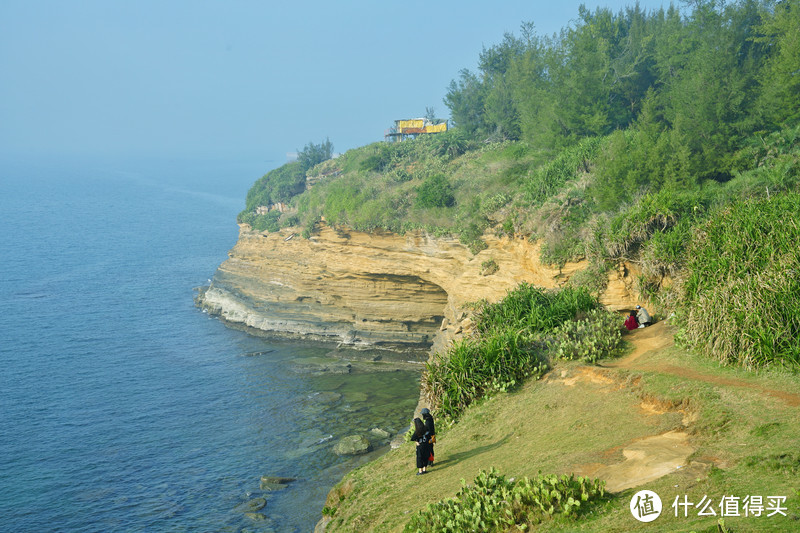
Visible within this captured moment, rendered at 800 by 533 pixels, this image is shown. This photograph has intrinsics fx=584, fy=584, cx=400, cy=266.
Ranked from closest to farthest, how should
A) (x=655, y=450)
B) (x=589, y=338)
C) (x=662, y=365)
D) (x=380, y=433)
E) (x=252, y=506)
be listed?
(x=655, y=450) < (x=662, y=365) < (x=589, y=338) < (x=252, y=506) < (x=380, y=433)

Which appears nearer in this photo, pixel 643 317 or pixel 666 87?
pixel 643 317

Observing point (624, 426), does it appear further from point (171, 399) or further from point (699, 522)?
point (171, 399)

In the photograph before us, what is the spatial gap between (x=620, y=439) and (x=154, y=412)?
26537mm

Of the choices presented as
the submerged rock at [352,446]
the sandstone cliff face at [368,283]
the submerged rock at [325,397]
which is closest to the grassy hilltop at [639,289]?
the sandstone cliff face at [368,283]

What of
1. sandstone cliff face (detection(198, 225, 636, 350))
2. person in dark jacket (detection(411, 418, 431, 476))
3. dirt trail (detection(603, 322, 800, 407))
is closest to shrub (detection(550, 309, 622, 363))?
dirt trail (detection(603, 322, 800, 407))

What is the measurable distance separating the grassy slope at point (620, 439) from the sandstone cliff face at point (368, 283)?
32.3 feet

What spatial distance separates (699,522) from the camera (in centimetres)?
690

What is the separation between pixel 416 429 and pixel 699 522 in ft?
21.6

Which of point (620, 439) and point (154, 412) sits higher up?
point (620, 439)

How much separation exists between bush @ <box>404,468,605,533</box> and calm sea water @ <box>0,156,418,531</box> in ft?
36.7

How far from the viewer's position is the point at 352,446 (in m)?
24.6

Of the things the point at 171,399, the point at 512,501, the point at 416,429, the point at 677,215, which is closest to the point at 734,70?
the point at 677,215

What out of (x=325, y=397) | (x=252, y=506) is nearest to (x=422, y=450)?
(x=252, y=506)

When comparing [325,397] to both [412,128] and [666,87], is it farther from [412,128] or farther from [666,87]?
[412,128]
